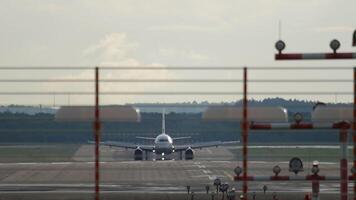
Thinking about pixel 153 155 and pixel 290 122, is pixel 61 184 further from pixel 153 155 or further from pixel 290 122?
pixel 290 122

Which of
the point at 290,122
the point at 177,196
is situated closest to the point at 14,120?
the point at 290,122

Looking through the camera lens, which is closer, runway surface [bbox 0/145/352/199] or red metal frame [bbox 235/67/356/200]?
red metal frame [bbox 235/67/356/200]

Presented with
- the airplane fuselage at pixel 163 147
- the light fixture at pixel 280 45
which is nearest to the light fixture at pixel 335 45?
the light fixture at pixel 280 45

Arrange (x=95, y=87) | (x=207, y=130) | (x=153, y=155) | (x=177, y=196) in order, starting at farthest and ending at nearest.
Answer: (x=153, y=155), (x=177, y=196), (x=207, y=130), (x=95, y=87)

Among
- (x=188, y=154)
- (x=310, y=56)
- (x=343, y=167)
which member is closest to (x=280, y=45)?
(x=310, y=56)

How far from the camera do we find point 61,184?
147 feet

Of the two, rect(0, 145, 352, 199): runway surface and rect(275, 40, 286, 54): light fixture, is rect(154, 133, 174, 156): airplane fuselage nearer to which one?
rect(0, 145, 352, 199): runway surface

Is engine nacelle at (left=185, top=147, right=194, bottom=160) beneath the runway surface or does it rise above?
above

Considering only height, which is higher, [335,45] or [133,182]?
[335,45]

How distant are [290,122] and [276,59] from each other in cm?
94

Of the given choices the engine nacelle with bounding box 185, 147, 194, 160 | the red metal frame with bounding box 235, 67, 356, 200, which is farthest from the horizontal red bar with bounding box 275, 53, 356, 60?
the engine nacelle with bounding box 185, 147, 194, 160

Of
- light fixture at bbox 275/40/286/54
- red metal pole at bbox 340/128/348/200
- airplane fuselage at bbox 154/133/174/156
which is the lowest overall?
airplane fuselage at bbox 154/133/174/156

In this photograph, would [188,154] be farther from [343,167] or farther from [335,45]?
[335,45]

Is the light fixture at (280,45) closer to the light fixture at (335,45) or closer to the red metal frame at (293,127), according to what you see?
the red metal frame at (293,127)
